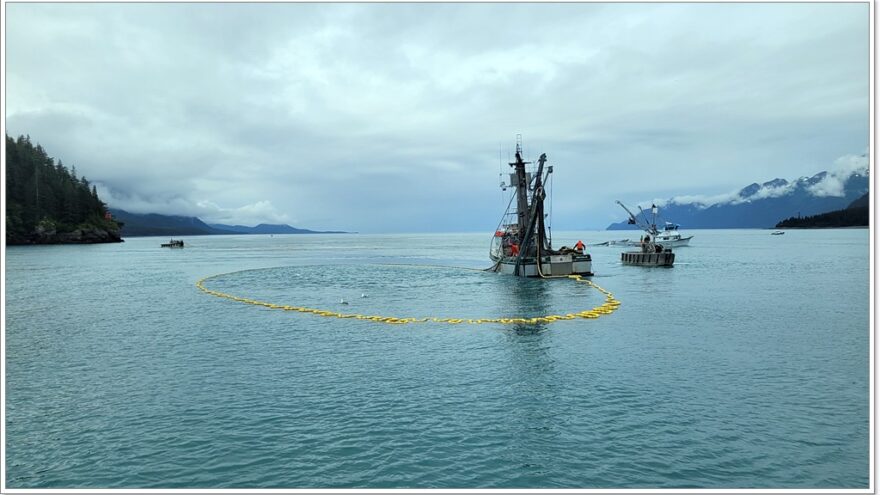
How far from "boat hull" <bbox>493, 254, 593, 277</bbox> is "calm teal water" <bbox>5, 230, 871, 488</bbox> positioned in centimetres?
2584

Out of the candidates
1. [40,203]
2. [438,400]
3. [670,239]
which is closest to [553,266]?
[438,400]

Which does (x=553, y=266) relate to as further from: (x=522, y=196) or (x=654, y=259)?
(x=654, y=259)

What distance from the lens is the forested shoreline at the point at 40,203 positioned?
563 ft

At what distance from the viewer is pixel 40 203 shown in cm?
17675

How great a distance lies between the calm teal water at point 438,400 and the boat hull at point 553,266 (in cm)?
2584

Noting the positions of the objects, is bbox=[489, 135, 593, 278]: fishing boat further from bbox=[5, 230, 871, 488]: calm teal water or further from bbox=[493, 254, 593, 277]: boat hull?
bbox=[5, 230, 871, 488]: calm teal water

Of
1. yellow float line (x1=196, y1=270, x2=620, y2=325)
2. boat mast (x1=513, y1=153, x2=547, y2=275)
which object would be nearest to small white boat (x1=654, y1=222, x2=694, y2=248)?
boat mast (x1=513, y1=153, x2=547, y2=275)

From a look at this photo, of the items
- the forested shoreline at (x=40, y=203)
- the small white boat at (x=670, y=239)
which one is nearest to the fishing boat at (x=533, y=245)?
the small white boat at (x=670, y=239)

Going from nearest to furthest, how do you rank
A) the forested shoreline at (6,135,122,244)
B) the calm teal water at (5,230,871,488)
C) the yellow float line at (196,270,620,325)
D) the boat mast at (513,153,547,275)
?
the calm teal water at (5,230,871,488), the yellow float line at (196,270,620,325), the boat mast at (513,153,547,275), the forested shoreline at (6,135,122,244)

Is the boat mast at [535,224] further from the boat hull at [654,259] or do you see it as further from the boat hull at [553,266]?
the boat hull at [654,259]

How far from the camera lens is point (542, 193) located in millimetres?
62188

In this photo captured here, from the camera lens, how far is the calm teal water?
14.1 m

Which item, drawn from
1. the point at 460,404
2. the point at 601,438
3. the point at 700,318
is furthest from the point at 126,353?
the point at 700,318

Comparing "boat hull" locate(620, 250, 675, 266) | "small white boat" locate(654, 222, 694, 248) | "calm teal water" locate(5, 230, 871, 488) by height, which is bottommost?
"calm teal water" locate(5, 230, 871, 488)
